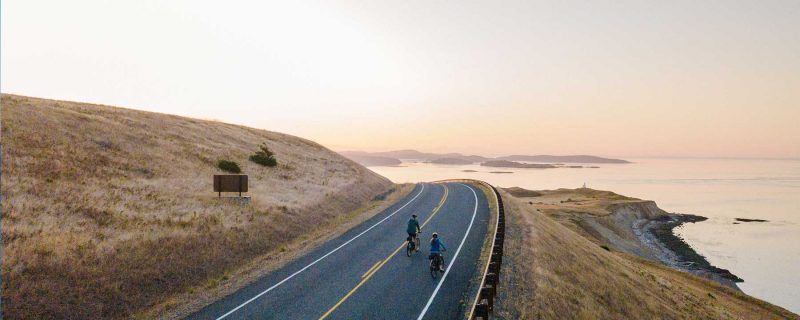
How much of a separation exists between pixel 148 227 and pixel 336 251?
842 cm

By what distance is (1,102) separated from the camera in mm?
30297

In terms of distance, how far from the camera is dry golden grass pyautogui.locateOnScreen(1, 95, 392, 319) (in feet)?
44.5

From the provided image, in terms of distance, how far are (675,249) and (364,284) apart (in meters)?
43.6

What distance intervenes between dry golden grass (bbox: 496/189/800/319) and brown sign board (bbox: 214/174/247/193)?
16769 millimetres

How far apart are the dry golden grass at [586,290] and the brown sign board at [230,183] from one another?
16769 mm

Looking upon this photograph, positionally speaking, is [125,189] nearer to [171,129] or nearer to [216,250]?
[216,250]

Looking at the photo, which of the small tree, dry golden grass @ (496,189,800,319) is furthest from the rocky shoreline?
the small tree

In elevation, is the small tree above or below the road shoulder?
above

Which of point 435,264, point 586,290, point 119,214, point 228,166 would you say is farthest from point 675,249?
point 119,214

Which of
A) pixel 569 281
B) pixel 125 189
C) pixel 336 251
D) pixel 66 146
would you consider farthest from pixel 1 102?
pixel 569 281

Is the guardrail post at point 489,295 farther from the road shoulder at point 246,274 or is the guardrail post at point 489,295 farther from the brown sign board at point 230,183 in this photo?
the brown sign board at point 230,183

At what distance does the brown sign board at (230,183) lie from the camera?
2619cm

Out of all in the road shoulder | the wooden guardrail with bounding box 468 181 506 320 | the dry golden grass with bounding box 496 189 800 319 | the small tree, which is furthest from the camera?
the small tree

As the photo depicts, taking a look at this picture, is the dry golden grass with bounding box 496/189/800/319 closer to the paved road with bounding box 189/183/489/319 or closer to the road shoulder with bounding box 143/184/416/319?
the paved road with bounding box 189/183/489/319
